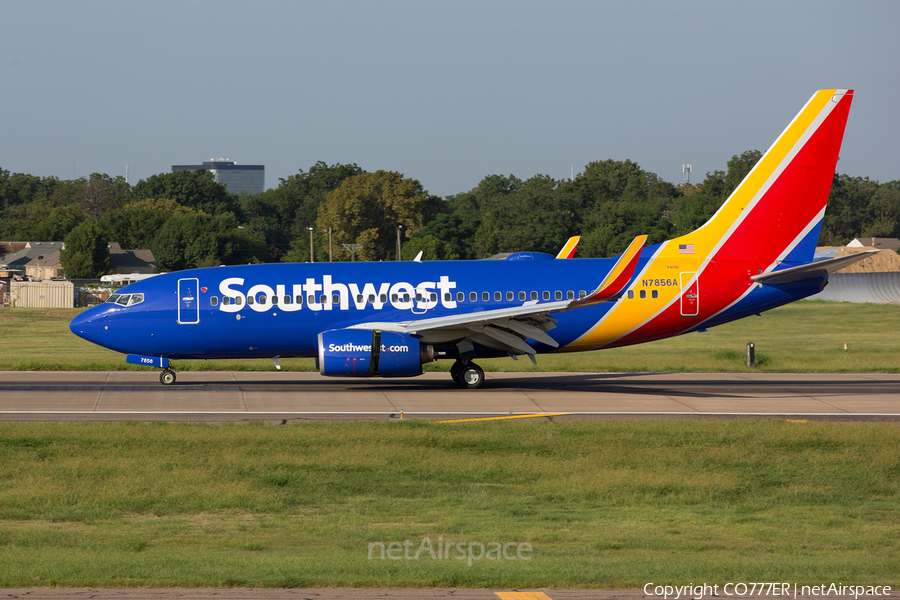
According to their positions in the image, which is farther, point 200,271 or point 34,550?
point 200,271

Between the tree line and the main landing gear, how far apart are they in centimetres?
6467

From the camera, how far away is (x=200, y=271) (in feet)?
91.7

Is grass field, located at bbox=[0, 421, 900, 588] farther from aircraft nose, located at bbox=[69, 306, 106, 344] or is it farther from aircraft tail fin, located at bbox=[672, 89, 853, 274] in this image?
aircraft tail fin, located at bbox=[672, 89, 853, 274]

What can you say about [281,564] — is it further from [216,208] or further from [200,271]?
[216,208]

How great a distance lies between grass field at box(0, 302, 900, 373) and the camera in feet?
114

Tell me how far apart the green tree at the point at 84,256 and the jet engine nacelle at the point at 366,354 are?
318 feet

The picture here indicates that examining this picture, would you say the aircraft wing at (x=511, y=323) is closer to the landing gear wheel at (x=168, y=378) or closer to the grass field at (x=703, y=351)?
the landing gear wheel at (x=168, y=378)

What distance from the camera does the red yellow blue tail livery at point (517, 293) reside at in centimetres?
2702

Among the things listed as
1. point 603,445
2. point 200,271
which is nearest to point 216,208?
point 200,271

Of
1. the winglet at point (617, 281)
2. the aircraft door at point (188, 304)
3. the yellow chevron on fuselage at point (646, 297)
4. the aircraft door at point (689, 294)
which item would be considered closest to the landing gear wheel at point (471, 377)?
the yellow chevron on fuselage at point (646, 297)

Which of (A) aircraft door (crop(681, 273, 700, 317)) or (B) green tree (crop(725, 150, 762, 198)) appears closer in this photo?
(A) aircraft door (crop(681, 273, 700, 317))

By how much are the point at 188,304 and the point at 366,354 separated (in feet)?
20.0

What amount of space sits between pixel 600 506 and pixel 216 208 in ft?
482

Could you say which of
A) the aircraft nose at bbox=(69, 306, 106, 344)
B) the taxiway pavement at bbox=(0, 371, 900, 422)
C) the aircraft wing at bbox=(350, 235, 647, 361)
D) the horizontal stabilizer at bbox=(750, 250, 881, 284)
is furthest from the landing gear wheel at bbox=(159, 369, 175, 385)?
the horizontal stabilizer at bbox=(750, 250, 881, 284)
